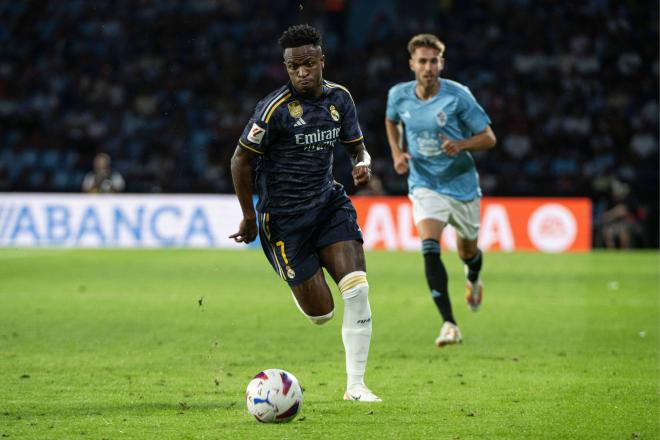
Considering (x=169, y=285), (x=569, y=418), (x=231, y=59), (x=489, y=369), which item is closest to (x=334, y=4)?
(x=231, y=59)

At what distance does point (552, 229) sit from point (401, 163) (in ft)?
43.6

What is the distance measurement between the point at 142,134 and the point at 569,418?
71.9ft

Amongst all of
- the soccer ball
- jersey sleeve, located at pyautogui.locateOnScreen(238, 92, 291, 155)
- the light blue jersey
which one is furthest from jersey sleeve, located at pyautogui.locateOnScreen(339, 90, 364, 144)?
the light blue jersey

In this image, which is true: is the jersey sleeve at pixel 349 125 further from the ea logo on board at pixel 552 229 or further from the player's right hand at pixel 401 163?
the ea logo on board at pixel 552 229

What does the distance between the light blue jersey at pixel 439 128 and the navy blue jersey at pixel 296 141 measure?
2.91m

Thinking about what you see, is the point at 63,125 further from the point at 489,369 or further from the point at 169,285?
the point at 489,369

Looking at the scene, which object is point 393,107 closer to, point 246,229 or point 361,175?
A: point 361,175

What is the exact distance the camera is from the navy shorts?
7.01 meters

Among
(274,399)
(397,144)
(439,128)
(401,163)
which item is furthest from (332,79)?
(274,399)

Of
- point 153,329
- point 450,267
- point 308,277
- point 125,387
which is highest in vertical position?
point 308,277

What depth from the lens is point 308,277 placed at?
7.02 meters

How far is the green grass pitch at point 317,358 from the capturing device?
19.7ft

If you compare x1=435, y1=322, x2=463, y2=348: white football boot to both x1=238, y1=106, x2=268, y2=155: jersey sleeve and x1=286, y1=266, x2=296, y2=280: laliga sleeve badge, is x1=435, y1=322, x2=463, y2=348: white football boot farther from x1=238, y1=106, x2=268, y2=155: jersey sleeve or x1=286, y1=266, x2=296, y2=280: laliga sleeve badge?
x1=238, y1=106, x2=268, y2=155: jersey sleeve

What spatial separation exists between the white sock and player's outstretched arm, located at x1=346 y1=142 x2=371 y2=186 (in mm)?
587
